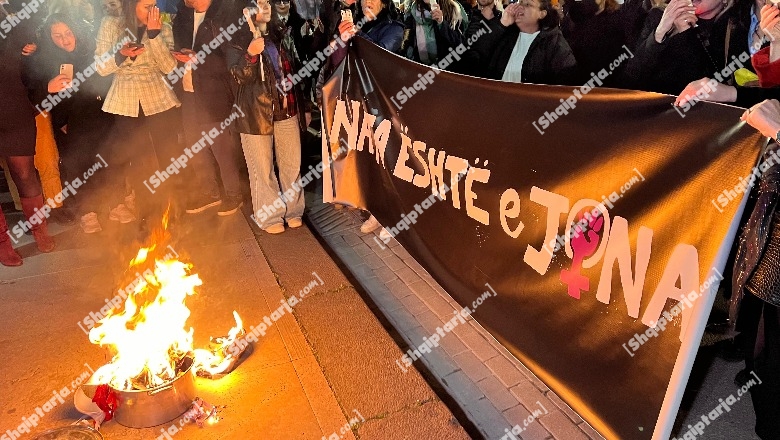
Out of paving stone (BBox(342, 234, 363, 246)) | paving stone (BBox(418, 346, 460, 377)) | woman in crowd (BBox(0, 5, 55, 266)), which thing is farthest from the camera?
paving stone (BBox(342, 234, 363, 246))

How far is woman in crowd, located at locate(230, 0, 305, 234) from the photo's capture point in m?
5.27

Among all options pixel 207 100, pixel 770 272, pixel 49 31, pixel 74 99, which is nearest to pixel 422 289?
pixel 770 272

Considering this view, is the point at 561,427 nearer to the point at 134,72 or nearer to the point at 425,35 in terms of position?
the point at 425,35

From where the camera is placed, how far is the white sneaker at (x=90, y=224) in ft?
19.1

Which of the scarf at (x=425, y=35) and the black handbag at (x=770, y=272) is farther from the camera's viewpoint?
the scarf at (x=425, y=35)

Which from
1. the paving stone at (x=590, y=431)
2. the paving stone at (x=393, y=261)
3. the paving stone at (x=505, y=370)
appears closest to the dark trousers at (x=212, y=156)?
the paving stone at (x=393, y=261)

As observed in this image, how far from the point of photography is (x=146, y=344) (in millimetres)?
3227

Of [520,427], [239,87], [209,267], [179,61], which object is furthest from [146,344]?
[179,61]

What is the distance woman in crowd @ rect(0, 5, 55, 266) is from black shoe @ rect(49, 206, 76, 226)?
0.63m

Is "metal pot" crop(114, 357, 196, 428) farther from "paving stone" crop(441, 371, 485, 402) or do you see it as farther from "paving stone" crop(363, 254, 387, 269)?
"paving stone" crop(363, 254, 387, 269)

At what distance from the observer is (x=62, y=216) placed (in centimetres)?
605

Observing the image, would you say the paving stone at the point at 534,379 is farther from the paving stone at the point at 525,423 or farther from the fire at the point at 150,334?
the fire at the point at 150,334

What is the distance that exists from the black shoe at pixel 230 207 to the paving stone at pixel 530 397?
152 inches

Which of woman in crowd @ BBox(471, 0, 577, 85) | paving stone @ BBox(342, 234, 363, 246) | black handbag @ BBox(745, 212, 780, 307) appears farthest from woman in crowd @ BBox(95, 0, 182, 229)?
black handbag @ BBox(745, 212, 780, 307)
